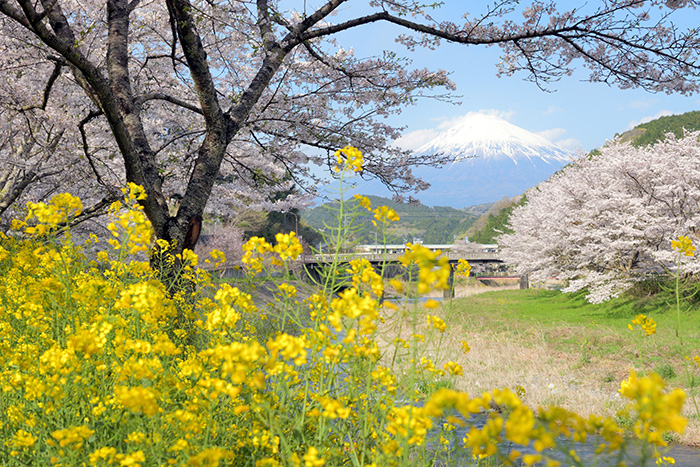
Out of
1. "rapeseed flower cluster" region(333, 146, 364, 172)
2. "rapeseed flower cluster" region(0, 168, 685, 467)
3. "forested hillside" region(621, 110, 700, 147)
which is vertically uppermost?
"forested hillside" region(621, 110, 700, 147)

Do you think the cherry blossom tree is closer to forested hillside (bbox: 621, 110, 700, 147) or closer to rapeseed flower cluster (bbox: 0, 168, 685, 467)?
rapeseed flower cluster (bbox: 0, 168, 685, 467)

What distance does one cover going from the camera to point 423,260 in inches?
50.8

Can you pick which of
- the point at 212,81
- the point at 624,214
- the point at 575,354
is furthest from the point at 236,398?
the point at 624,214

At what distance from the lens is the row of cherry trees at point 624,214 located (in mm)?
14914

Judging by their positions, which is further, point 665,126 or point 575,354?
point 665,126

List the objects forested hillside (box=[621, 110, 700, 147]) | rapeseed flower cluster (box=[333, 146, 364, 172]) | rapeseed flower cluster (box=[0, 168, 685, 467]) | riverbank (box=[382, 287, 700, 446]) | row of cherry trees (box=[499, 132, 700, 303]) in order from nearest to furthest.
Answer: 1. rapeseed flower cluster (box=[0, 168, 685, 467])
2. rapeseed flower cluster (box=[333, 146, 364, 172])
3. riverbank (box=[382, 287, 700, 446])
4. row of cherry trees (box=[499, 132, 700, 303])
5. forested hillside (box=[621, 110, 700, 147])

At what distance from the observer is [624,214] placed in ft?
51.2

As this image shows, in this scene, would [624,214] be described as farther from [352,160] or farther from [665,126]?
[665,126]

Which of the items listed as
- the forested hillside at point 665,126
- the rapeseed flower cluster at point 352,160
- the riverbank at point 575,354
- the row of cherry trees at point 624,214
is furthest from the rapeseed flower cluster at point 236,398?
the forested hillside at point 665,126

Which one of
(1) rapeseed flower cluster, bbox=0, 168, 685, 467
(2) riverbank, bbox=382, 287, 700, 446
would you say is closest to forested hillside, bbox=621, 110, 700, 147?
(2) riverbank, bbox=382, 287, 700, 446

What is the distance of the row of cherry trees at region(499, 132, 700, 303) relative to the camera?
1491cm

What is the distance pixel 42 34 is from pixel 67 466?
458cm

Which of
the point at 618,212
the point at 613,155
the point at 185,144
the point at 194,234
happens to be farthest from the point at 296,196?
the point at 613,155

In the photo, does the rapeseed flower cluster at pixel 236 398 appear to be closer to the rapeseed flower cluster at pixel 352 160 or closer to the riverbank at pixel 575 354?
the rapeseed flower cluster at pixel 352 160
